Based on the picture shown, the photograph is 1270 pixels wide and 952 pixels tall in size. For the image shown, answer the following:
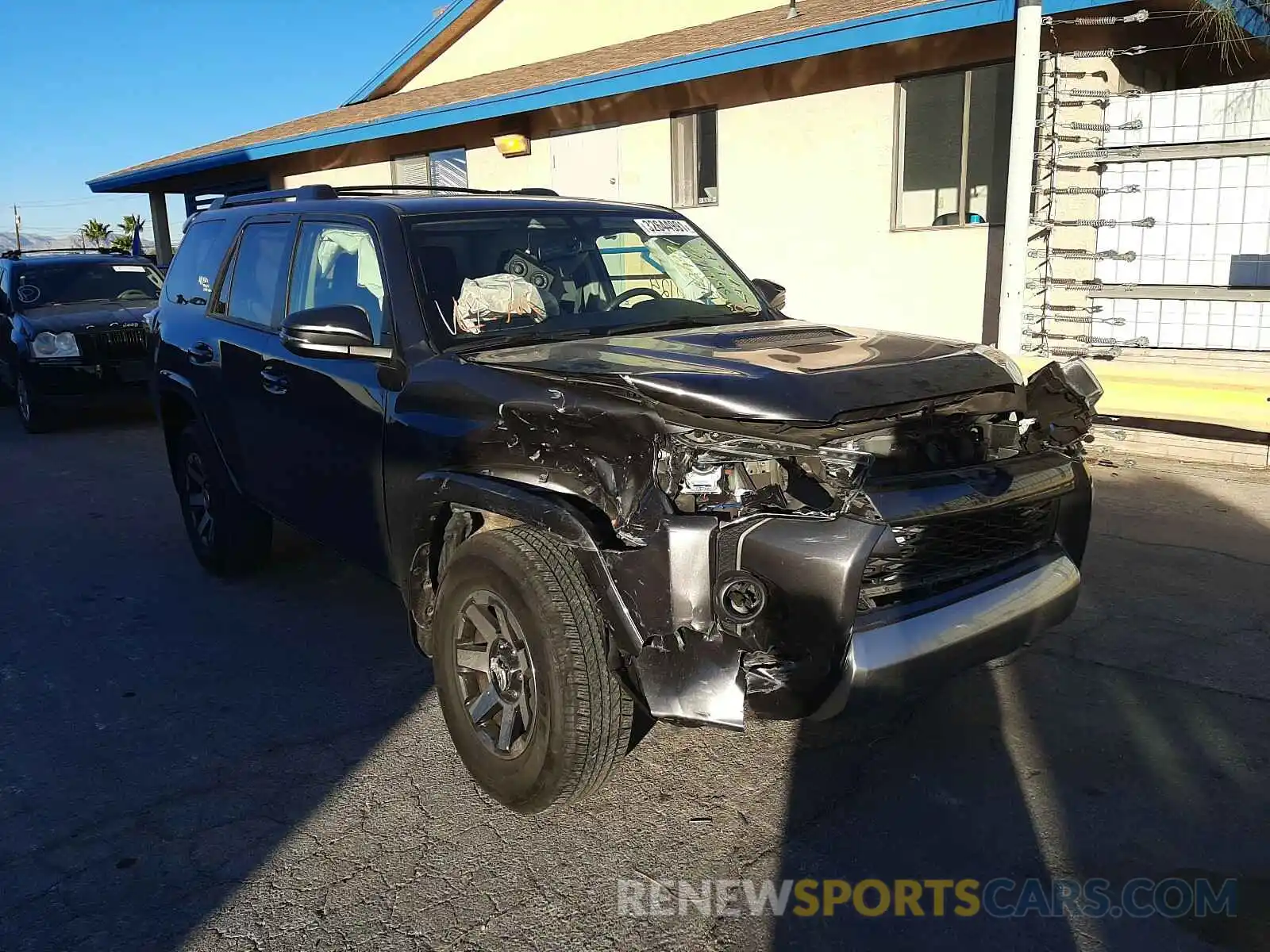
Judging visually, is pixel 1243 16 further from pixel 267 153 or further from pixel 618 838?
pixel 267 153

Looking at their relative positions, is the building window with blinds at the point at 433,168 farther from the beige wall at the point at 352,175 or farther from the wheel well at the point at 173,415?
the wheel well at the point at 173,415

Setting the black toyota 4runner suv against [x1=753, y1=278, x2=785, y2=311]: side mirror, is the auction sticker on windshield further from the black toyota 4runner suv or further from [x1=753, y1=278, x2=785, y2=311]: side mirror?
[x1=753, y1=278, x2=785, y2=311]: side mirror

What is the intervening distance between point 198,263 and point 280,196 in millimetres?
859

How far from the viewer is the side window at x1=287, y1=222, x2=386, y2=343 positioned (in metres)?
3.81

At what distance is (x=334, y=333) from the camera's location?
3.53 meters

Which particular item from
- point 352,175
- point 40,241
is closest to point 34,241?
point 40,241

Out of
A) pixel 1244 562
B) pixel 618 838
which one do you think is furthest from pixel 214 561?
pixel 1244 562

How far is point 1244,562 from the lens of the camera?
5.27m

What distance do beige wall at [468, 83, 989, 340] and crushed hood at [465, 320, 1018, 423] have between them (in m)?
5.92

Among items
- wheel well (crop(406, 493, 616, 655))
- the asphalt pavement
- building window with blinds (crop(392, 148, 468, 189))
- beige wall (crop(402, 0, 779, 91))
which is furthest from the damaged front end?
building window with blinds (crop(392, 148, 468, 189))

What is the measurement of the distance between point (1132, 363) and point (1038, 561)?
5545 mm

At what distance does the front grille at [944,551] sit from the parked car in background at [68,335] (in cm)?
946

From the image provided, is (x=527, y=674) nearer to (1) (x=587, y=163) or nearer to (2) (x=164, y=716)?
(2) (x=164, y=716)

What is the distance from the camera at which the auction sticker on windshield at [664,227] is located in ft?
14.8
